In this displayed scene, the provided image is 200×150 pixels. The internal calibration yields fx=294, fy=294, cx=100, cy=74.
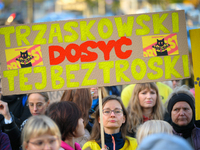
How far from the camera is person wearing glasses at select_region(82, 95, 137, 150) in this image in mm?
3277

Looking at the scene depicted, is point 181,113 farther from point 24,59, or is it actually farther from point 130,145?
point 24,59

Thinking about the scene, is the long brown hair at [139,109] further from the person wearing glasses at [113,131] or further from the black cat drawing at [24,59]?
the black cat drawing at [24,59]

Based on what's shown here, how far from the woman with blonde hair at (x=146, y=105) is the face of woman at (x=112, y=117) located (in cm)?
62

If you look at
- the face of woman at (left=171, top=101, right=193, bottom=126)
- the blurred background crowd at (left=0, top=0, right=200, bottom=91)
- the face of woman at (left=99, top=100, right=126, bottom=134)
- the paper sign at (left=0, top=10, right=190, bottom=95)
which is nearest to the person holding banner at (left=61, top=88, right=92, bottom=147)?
the face of woman at (left=99, top=100, right=126, bottom=134)

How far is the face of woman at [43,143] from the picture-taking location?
2.34 m

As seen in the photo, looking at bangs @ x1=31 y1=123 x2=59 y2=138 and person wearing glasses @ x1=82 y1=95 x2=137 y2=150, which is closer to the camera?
bangs @ x1=31 y1=123 x2=59 y2=138

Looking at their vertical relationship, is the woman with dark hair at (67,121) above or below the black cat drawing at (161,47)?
below

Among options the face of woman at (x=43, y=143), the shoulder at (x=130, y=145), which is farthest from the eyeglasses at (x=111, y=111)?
the face of woman at (x=43, y=143)

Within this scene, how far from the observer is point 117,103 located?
3.48 meters

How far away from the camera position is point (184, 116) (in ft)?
11.6

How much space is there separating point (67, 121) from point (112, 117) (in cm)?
68

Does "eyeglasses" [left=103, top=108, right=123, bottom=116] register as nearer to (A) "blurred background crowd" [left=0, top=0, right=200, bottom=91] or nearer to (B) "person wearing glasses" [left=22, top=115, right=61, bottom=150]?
(B) "person wearing glasses" [left=22, top=115, right=61, bottom=150]

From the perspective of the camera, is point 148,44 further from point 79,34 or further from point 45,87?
point 45,87

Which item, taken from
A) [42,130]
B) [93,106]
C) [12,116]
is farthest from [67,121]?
[93,106]
